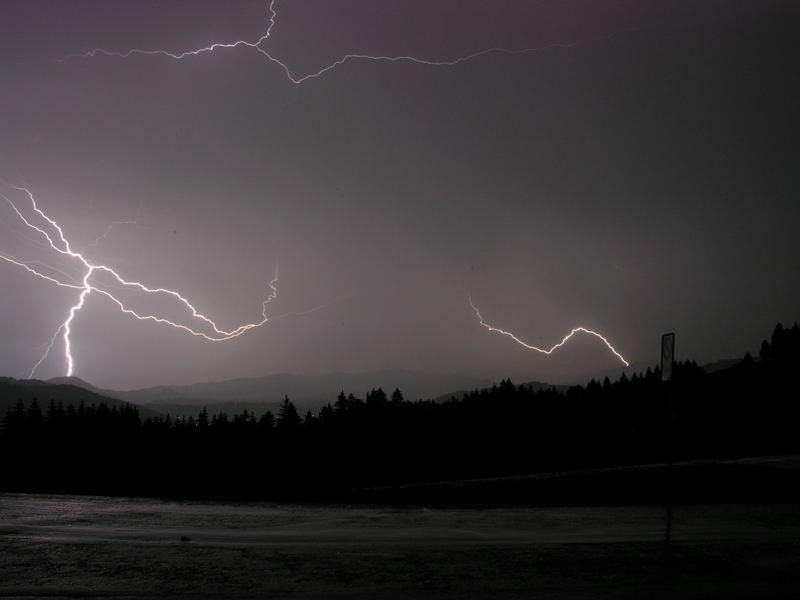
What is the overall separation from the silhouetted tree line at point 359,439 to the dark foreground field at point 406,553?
35438mm

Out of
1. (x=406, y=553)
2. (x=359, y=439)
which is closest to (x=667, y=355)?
(x=406, y=553)

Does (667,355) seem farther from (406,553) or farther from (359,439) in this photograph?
(359,439)

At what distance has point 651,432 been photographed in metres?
78.8

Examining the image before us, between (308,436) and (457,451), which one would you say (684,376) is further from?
(308,436)

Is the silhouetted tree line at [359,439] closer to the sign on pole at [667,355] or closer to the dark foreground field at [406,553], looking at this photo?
the sign on pole at [667,355]

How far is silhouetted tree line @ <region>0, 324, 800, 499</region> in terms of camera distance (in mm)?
53625

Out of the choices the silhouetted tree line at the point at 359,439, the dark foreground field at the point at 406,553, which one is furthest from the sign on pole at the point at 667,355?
the silhouetted tree line at the point at 359,439

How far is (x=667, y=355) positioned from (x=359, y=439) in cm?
5962

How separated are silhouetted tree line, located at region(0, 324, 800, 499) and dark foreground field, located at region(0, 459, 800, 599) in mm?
A: 35438

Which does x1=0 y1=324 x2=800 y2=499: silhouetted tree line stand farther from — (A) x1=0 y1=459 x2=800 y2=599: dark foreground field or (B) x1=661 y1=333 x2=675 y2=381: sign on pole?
(A) x1=0 y1=459 x2=800 y2=599: dark foreground field

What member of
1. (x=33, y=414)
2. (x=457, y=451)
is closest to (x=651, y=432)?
(x=457, y=451)

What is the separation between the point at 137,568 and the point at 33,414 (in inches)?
2646

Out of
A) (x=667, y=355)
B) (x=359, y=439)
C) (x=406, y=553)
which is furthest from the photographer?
(x=359, y=439)

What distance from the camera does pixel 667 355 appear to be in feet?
38.8
